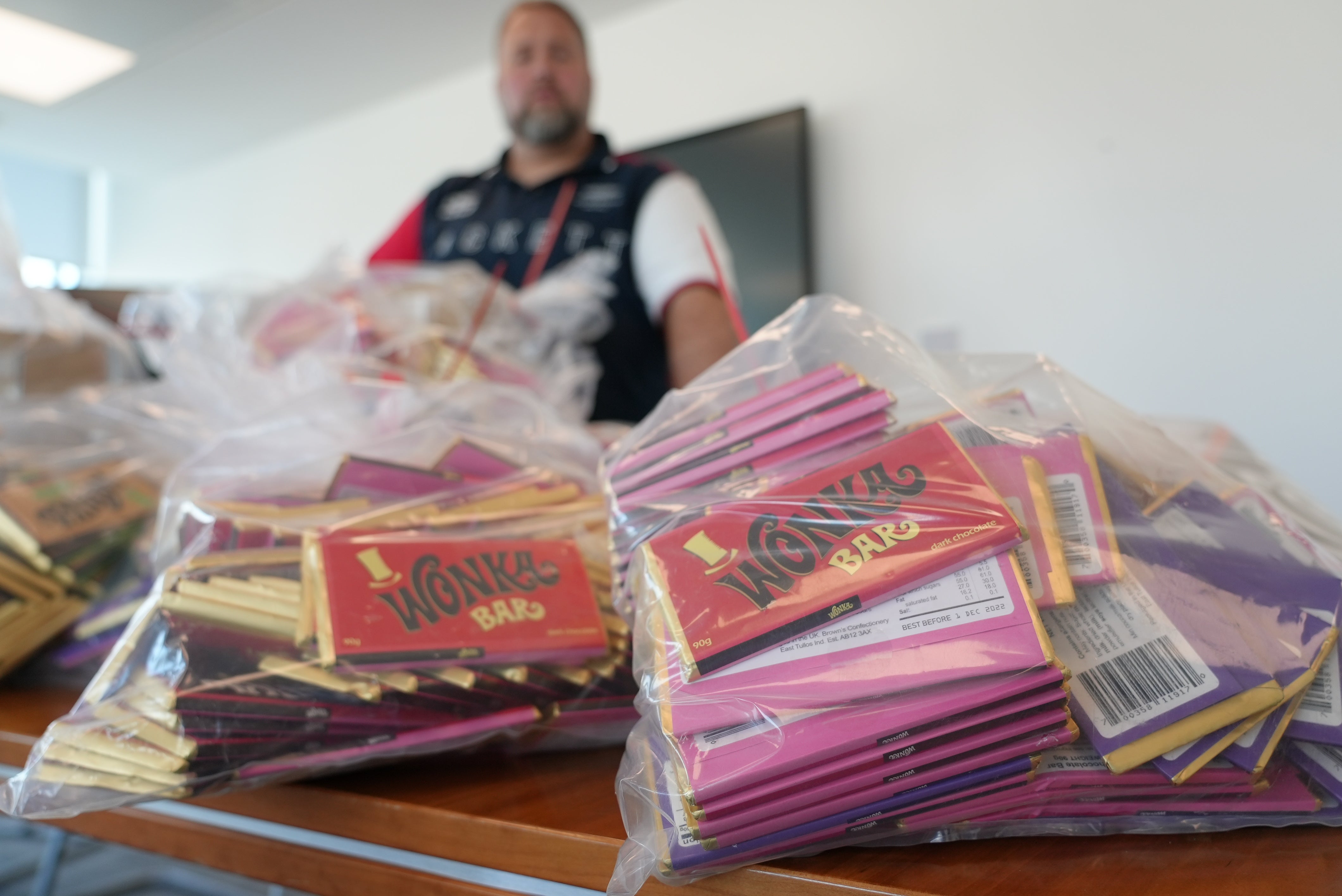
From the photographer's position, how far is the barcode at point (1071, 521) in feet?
1.33

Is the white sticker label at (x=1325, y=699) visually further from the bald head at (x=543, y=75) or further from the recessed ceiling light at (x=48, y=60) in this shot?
the recessed ceiling light at (x=48, y=60)

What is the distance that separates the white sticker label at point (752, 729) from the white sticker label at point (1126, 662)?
0.11 m

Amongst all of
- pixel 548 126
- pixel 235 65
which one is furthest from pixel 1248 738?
pixel 235 65

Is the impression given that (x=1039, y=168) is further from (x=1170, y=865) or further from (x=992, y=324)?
(x=1170, y=865)

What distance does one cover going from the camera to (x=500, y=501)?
64 centimetres

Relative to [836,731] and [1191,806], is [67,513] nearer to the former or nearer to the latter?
[836,731]

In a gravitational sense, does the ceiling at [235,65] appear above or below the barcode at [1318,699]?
above

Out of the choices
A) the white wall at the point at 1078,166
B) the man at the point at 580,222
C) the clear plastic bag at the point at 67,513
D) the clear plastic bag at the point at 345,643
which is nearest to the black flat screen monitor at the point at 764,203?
the white wall at the point at 1078,166

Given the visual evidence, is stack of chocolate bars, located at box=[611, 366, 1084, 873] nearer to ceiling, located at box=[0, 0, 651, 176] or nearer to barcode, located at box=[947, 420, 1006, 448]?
barcode, located at box=[947, 420, 1006, 448]

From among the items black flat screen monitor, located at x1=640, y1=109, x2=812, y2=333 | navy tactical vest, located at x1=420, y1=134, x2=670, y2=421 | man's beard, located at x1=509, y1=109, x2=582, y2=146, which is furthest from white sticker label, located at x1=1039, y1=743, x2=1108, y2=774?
black flat screen monitor, located at x1=640, y1=109, x2=812, y2=333

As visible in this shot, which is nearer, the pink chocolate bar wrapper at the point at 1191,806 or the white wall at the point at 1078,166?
the pink chocolate bar wrapper at the point at 1191,806

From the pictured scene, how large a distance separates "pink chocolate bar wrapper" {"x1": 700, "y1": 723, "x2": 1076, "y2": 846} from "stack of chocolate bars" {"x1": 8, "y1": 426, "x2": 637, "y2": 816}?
7.6 inches

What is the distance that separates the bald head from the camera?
4.78 ft

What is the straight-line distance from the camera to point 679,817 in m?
0.38
